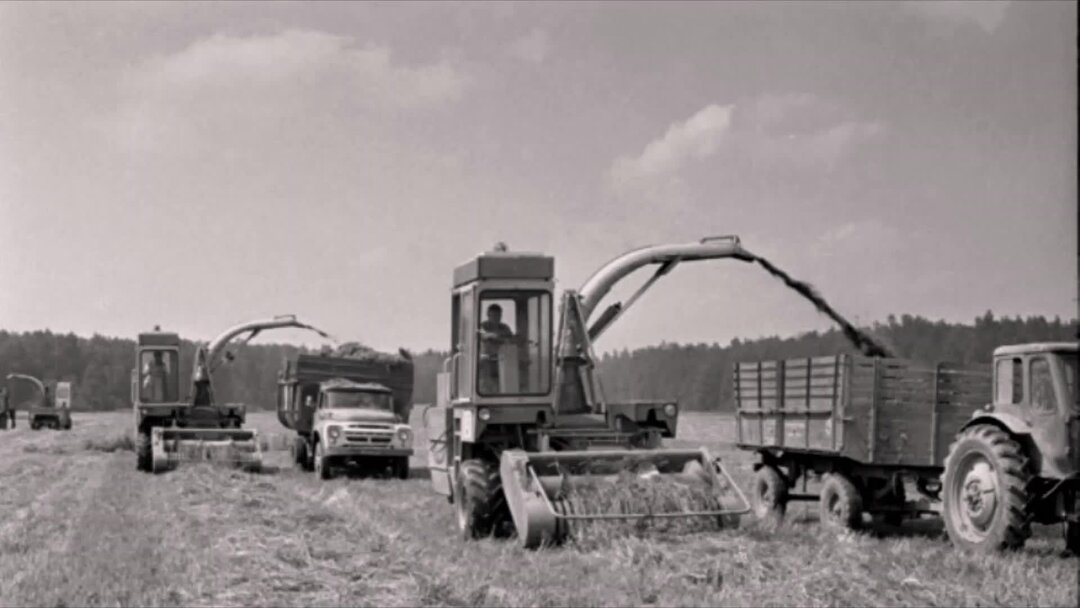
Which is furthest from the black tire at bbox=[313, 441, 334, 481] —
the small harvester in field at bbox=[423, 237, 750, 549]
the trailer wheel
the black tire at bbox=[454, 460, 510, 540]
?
the trailer wheel

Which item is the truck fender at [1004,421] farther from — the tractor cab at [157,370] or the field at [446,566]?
the tractor cab at [157,370]

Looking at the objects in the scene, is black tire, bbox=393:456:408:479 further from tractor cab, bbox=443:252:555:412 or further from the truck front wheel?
tractor cab, bbox=443:252:555:412

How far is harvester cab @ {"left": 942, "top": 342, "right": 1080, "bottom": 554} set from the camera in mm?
10836

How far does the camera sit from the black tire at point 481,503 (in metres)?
12.4

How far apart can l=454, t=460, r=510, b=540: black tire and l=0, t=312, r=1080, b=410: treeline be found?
2.12 metres

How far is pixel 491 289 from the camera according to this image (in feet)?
42.7

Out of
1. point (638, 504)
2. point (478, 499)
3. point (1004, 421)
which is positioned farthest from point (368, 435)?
point (1004, 421)

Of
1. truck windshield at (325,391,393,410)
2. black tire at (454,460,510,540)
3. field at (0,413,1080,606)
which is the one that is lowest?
field at (0,413,1080,606)

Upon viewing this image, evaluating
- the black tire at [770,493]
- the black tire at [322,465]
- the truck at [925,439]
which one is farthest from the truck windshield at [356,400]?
the black tire at [770,493]

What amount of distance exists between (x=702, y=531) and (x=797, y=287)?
20.0 ft

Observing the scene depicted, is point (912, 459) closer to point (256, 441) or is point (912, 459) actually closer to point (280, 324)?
point (256, 441)

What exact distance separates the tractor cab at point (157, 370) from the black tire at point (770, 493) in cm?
1561

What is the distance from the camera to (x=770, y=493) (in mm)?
15938

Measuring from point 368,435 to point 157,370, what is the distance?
6314 millimetres
